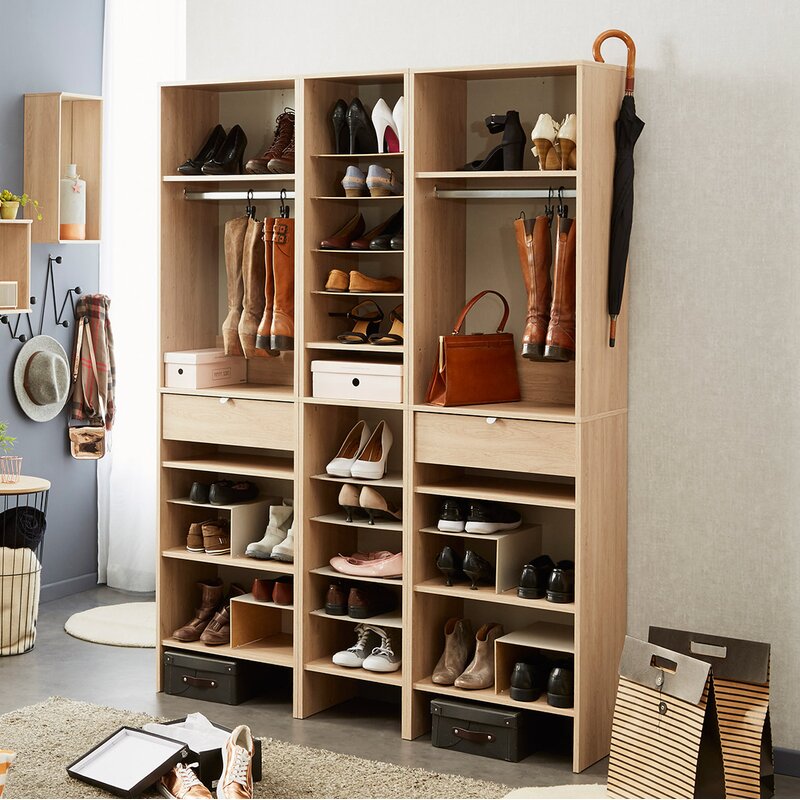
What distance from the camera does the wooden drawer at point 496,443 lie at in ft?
12.1

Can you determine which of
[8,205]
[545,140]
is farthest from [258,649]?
[8,205]

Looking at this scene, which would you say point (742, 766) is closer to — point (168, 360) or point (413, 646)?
point (413, 646)

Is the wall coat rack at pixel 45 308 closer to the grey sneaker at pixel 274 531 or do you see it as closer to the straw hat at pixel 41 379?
the straw hat at pixel 41 379

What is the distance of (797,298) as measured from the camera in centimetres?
365

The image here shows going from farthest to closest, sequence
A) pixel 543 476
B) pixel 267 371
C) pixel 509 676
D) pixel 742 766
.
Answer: pixel 267 371, pixel 543 476, pixel 509 676, pixel 742 766

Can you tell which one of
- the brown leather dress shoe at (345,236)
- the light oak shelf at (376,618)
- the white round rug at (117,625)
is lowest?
the white round rug at (117,625)

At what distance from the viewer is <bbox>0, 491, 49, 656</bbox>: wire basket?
16.1 feet

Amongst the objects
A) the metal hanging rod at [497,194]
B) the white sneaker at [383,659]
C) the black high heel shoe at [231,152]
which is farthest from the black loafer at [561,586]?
the black high heel shoe at [231,152]

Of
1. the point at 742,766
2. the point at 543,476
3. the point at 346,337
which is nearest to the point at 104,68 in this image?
the point at 346,337

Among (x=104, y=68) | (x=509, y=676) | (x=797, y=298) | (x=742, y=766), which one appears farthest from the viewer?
(x=104, y=68)

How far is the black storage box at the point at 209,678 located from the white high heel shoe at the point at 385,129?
74.2 inches

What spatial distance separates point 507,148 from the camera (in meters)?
3.85

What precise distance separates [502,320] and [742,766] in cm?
158

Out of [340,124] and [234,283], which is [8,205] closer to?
[234,283]
